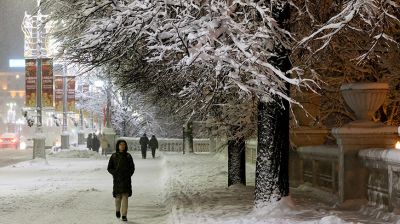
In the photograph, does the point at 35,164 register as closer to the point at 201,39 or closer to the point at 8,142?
the point at 201,39

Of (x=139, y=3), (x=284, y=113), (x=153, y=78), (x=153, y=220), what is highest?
(x=139, y=3)

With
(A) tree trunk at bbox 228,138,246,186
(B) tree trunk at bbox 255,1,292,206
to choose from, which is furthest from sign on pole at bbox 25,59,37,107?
(B) tree trunk at bbox 255,1,292,206

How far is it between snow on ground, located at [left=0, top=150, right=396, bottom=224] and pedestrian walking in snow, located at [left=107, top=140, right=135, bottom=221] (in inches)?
12.3

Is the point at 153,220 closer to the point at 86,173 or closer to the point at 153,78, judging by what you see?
the point at 153,78

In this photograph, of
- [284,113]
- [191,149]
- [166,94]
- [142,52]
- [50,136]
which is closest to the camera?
[284,113]

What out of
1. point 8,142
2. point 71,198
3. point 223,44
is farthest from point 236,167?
point 8,142

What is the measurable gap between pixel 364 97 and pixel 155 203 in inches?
233

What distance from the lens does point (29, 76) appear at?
31.1 m

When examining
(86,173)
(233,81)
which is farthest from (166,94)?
(86,173)

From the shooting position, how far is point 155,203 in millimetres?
14875

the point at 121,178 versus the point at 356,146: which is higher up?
the point at 356,146

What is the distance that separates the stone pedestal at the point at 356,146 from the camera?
1141cm

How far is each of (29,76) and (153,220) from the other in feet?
68.8

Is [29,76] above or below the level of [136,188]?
above
